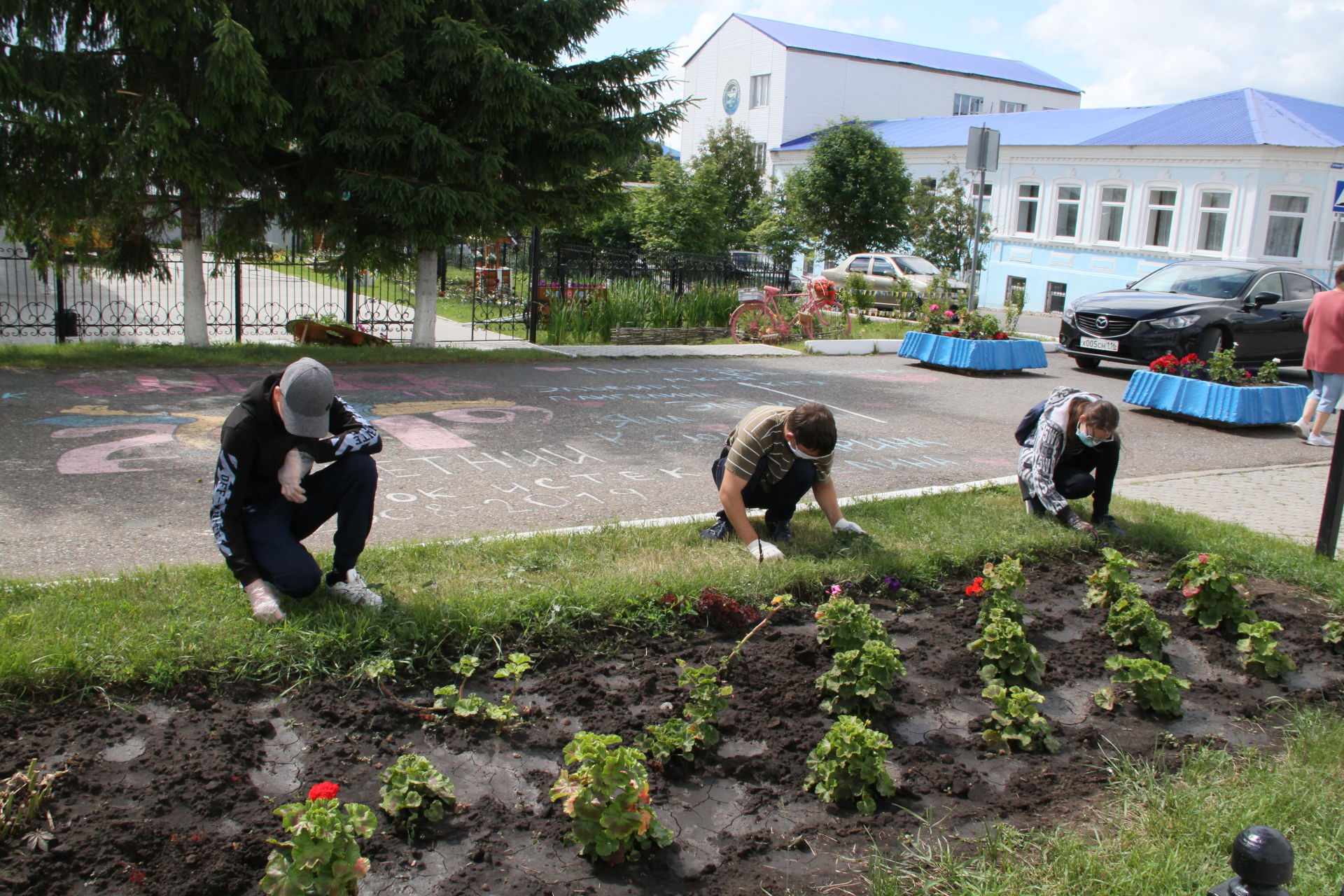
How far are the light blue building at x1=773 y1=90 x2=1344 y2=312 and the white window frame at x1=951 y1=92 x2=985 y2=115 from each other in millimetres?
13746

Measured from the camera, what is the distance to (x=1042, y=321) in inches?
1043

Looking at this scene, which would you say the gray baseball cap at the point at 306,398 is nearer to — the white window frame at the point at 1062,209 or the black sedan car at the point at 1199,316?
A: the black sedan car at the point at 1199,316

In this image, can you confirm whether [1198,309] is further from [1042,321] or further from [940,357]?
[1042,321]

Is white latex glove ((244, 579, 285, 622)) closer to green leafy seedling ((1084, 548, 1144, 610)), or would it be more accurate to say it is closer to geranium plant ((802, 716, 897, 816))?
geranium plant ((802, 716, 897, 816))

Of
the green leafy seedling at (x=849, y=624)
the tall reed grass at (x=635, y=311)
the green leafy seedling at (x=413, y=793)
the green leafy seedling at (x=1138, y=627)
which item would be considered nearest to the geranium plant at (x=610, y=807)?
the green leafy seedling at (x=413, y=793)

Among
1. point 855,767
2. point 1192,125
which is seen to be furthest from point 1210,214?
point 855,767

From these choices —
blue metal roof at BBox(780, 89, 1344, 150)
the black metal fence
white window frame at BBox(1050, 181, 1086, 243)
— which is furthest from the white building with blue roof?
the black metal fence

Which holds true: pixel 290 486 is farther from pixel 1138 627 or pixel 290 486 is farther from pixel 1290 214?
pixel 1290 214

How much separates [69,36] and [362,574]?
31.0 feet

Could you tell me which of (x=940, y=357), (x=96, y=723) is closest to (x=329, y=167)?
(x=940, y=357)

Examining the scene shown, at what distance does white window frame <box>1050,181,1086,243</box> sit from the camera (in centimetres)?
2975

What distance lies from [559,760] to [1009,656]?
197 cm

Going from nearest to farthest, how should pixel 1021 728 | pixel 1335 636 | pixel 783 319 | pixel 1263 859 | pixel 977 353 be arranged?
pixel 1263 859
pixel 1021 728
pixel 1335 636
pixel 977 353
pixel 783 319

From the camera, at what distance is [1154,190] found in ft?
91.2
